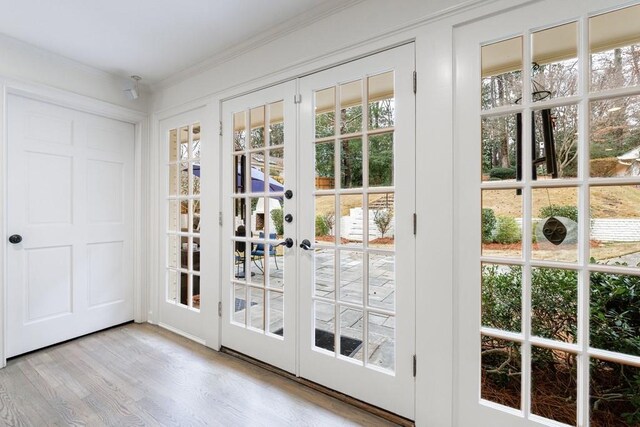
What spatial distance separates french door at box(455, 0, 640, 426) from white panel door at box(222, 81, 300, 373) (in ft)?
3.58

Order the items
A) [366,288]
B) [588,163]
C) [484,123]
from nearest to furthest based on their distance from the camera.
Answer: [588,163] < [484,123] < [366,288]

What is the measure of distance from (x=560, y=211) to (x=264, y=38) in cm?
212

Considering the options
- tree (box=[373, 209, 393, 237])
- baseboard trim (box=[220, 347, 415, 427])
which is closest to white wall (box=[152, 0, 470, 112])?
tree (box=[373, 209, 393, 237])

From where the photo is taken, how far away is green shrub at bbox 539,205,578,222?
1340mm

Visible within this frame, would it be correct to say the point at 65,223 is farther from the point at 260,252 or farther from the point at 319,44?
the point at 319,44

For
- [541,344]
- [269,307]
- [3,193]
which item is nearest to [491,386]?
[541,344]

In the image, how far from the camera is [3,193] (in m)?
2.17

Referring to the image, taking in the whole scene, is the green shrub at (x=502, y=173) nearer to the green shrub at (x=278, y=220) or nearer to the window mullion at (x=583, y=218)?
the window mullion at (x=583, y=218)

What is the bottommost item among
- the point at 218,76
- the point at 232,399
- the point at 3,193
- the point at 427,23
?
the point at 232,399

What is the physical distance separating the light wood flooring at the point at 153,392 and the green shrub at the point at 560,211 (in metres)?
1.36

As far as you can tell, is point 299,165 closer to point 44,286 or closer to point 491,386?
point 491,386

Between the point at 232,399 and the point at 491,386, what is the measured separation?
1.59m

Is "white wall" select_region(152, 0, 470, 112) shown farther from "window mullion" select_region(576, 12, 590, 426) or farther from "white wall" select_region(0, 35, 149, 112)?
"white wall" select_region(0, 35, 149, 112)

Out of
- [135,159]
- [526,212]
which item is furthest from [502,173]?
[135,159]
